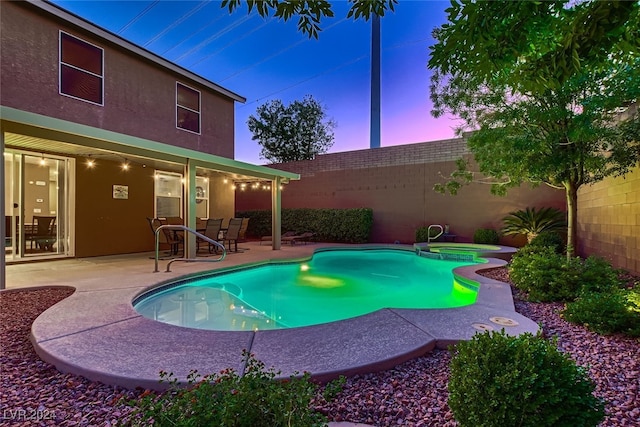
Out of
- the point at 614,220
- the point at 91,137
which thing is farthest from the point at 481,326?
the point at 91,137

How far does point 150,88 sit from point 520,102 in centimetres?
977

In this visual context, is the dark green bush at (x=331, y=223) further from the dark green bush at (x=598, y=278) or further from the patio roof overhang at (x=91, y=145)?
the dark green bush at (x=598, y=278)

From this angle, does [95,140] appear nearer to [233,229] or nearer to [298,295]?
[233,229]

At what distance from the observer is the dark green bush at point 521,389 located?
1.61 metres

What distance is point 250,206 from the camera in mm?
17547

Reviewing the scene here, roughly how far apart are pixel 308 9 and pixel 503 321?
3.64 m

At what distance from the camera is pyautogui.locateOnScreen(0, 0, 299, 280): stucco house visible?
23.8 feet

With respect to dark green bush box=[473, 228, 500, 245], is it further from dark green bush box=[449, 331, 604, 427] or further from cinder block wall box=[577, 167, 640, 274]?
dark green bush box=[449, 331, 604, 427]

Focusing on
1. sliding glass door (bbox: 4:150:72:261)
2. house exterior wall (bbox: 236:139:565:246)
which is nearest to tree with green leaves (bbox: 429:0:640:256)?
house exterior wall (bbox: 236:139:565:246)

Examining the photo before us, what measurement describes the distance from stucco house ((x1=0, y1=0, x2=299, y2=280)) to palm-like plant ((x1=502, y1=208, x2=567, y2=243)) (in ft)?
25.1

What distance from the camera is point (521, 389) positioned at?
1651 millimetres

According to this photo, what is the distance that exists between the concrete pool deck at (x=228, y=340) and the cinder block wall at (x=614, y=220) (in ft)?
9.14

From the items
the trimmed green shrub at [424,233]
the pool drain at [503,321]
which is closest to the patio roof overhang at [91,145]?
the trimmed green shrub at [424,233]

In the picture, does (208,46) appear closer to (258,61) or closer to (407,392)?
(258,61)
